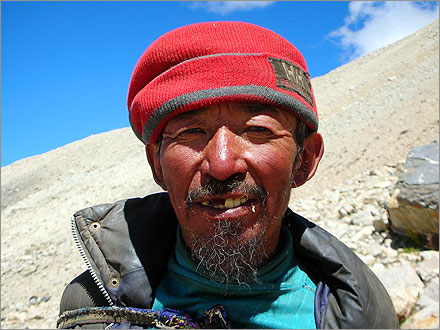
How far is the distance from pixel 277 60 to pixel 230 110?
304mm

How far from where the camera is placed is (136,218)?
1.68m

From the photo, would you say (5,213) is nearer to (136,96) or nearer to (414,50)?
(136,96)

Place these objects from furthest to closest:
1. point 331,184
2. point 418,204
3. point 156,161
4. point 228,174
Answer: point 331,184
point 418,204
point 156,161
point 228,174

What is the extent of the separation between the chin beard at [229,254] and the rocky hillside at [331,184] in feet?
6.75

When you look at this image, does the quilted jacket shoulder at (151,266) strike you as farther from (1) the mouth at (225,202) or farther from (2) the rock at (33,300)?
(2) the rock at (33,300)

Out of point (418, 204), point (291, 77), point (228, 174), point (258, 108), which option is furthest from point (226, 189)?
point (418, 204)

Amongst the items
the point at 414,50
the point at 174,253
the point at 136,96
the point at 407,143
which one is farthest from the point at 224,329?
the point at 414,50

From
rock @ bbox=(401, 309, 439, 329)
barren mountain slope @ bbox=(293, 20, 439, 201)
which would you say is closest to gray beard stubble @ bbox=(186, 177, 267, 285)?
rock @ bbox=(401, 309, 439, 329)

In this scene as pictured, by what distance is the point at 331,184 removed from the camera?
7.20m

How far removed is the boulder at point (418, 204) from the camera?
4.10 meters

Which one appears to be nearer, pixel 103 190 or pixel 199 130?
pixel 199 130

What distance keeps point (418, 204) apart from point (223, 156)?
3.61 meters

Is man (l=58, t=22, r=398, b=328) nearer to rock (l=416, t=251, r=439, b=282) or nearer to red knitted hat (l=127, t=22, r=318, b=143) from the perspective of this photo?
red knitted hat (l=127, t=22, r=318, b=143)

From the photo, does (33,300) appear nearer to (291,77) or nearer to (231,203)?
(231,203)
